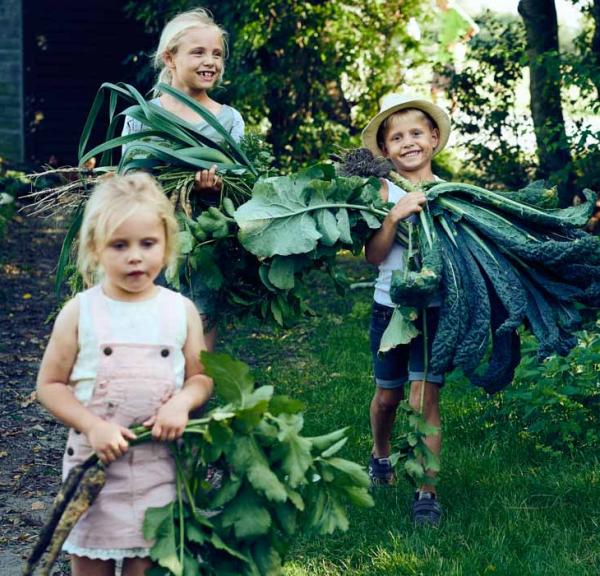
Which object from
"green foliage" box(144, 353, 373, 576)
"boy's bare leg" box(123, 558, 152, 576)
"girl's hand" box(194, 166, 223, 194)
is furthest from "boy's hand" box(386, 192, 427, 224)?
"boy's bare leg" box(123, 558, 152, 576)

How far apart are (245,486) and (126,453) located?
304mm

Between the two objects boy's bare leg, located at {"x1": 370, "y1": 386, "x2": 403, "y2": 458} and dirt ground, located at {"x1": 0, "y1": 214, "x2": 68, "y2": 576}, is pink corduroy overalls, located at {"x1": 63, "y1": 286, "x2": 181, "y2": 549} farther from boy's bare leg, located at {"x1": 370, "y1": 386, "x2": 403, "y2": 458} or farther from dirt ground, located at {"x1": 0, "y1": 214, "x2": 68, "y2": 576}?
boy's bare leg, located at {"x1": 370, "y1": 386, "x2": 403, "y2": 458}

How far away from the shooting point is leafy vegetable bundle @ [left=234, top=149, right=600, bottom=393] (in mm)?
3492

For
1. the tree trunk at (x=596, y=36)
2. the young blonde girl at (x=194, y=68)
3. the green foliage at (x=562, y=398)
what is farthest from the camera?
the tree trunk at (x=596, y=36)

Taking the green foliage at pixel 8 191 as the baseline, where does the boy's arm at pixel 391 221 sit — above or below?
below

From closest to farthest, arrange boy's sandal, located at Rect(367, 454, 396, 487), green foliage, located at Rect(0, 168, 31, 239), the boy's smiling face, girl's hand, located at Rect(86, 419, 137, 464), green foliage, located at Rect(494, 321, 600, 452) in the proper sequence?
girl's hand, located at Rect(86, 419, 137, 464) < the boy's smiling face < boy's sandal, located at Rect(367, 454, 396, 487) < green foliage, located at Rect(494, 321, 600, 452) < green foliage, located at Rect(0, 168, 31, 239)

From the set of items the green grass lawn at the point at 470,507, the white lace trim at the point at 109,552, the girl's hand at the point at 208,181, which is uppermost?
the girl's hand at the point at 208,181

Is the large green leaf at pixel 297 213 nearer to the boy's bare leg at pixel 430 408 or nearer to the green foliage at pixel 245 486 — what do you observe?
the boy's bare leg at pixel 430 408

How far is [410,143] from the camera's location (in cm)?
400

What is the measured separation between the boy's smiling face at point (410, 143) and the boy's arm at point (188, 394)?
1.48m

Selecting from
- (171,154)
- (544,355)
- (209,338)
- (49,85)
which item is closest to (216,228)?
(171,154)

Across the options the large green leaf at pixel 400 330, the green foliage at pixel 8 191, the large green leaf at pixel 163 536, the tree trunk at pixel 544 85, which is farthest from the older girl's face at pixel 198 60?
the green foliage at pixel 8 191

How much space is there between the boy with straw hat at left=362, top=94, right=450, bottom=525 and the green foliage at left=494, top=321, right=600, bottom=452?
69cm

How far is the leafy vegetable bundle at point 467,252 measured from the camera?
137 inches
